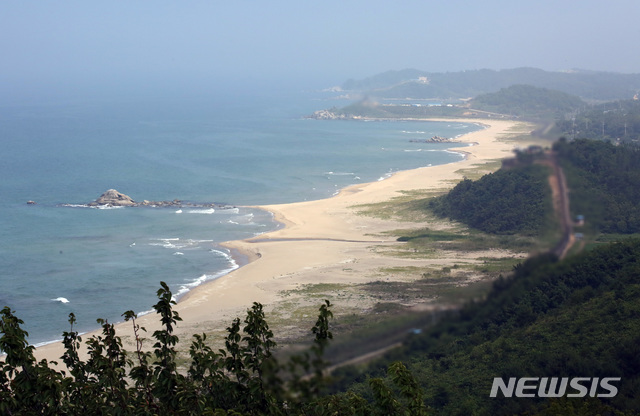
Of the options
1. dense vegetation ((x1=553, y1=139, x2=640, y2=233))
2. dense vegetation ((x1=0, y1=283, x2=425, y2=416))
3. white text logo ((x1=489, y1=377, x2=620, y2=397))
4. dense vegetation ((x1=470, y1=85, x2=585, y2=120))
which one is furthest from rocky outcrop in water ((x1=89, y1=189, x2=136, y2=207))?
dense vegetation ((x1=470, y1=85, x2=585, y2=120))

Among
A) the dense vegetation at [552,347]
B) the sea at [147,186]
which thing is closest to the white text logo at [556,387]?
the dense vegetation at [552,347]

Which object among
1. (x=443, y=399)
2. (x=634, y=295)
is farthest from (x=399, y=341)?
(x=634, y=295)

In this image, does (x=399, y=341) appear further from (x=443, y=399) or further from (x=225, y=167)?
(x=225, y=167)

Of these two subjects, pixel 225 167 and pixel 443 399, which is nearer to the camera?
pixel 443 399

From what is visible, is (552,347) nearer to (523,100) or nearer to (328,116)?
(523,100)

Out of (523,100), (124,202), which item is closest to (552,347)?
(124,202)

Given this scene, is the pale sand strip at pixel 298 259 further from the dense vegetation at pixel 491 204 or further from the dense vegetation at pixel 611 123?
the dense vegetation at pixel 611 123

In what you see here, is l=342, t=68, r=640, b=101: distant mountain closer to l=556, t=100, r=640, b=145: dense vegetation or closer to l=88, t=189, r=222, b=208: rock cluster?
l=556, t=100, r=640, b=145: dense vegetation

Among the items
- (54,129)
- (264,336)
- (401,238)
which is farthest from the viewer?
(54,129)
